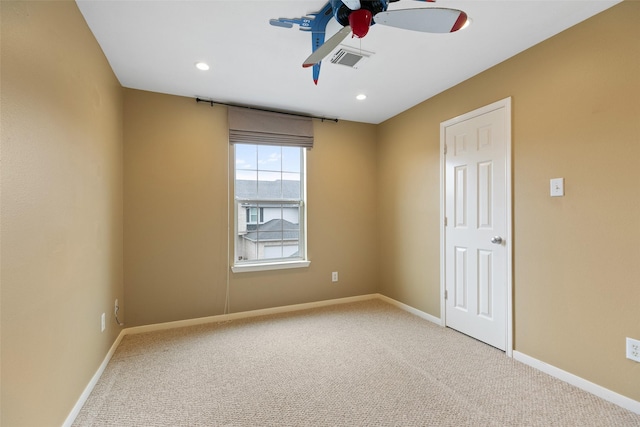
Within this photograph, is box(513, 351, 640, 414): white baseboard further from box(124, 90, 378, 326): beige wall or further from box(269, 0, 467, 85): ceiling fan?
box(269, 0, 467, 85): ceiling fan

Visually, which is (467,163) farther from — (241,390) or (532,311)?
(241,390)

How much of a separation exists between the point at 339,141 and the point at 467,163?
1648 millimetres

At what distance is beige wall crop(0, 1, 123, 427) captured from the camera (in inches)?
45.2

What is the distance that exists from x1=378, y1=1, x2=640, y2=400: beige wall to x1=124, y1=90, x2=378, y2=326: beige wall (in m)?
2.00

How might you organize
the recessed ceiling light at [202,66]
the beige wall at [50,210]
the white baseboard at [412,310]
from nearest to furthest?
the beige wall at [50,210], the recessed ceiling light at [202,66], the white baseboard at [412,310]

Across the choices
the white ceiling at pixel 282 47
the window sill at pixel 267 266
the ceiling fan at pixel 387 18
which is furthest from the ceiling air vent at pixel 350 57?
the window sill at pixel 267 266

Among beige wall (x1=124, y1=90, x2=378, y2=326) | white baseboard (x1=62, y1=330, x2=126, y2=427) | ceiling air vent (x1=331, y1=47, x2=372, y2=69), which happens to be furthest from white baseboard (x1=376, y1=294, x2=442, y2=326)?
white baseboard (x1=62, y1=330, x2=126, y2=427)

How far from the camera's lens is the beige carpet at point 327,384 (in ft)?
5.55

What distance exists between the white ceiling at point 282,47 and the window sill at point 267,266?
72.8 inches

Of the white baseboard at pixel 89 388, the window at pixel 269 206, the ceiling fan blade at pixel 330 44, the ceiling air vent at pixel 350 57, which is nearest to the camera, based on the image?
the ceiling fan blade at pixel 330 44

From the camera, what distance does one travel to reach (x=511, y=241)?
7.77 feet

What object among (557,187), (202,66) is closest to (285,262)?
(202,66)

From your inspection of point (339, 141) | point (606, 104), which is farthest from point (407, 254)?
point (606, 104)

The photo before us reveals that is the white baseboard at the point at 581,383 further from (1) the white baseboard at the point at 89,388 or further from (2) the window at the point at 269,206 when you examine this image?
(1) the white baseboard at the point at 89,388
